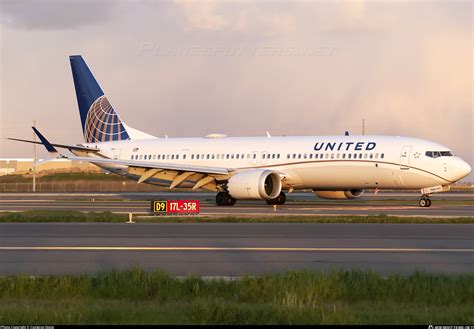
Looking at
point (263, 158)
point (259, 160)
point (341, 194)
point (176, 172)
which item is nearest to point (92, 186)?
point (176, 172)

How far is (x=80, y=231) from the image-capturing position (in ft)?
78.9

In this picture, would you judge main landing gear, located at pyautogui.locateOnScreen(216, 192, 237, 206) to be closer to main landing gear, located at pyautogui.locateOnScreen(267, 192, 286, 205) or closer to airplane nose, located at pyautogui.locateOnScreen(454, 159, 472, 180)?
main landing gear, located at pyautogui.locateOnScreen(267, 192, 286, 205)

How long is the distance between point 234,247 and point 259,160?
84.8 feet

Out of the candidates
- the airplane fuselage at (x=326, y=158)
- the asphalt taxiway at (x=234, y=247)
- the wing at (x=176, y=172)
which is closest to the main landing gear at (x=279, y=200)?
the airplane fuselage at (x=326, y=158)

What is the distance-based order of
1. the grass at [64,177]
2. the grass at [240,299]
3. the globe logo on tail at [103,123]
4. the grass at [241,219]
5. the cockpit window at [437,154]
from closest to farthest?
the grass at [240,299] → the grass at [241,219] → the cockpit window at [437,154] → the globe logo on tail at [103,123] → the grass at [64,177]

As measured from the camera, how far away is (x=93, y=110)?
5262 cm

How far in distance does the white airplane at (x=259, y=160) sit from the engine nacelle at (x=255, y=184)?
0.16ft

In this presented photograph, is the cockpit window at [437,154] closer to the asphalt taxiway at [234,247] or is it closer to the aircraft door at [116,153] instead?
the asphalt taxiway at [234,247]

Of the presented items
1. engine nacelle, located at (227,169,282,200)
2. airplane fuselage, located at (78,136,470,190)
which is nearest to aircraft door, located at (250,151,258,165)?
airplane fuselage, located at (78,136,470,190)

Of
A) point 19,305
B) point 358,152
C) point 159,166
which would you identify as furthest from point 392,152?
point 19,305

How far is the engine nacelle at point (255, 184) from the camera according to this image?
41.1 metres

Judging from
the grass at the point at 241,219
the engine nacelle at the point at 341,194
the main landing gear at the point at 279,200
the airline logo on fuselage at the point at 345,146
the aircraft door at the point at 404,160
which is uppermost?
the airline logo on fuselage at the point at 345,146

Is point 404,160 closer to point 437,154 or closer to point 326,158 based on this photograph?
point 437,154

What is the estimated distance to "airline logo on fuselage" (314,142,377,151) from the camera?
40906mm
